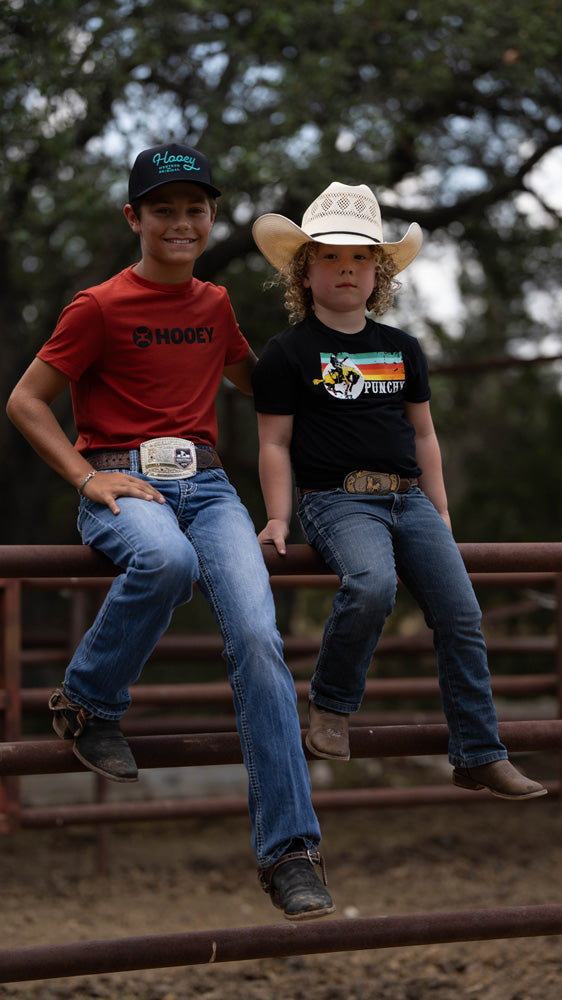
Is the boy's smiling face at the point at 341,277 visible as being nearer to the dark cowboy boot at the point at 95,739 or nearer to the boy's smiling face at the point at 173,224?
the boy's smiling face at the point at 173,224

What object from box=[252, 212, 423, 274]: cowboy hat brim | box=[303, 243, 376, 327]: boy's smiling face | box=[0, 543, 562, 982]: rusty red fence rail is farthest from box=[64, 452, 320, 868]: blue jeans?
box=[252, 212, 423, 274]: cowboy hat brim

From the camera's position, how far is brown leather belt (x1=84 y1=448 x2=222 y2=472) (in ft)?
7.38

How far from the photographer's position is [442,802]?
14.0 feet

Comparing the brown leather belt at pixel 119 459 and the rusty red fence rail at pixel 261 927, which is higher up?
the brown leather belt at pixel 119 459

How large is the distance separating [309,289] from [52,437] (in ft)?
2.73

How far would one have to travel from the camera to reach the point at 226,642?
2.06 m

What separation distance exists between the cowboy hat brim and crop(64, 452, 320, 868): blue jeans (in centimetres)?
84

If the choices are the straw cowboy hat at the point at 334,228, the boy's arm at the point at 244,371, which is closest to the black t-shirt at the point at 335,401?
the boy's arm at the point at 244,371

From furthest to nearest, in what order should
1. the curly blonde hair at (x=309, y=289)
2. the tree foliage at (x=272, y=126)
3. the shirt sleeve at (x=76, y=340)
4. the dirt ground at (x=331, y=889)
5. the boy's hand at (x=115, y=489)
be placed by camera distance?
the tree foliage at (x=272, y=126)
the dirt ground at (x=331, y=889)
the curly blonde hair at (x=309, y=289)
the shirt sleeve at (x=76, y=340)
the boy's hand at (x=115, y=489)

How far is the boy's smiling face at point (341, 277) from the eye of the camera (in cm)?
248

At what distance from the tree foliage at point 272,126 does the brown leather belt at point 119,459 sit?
10.6 ft

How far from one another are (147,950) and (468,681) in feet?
2.92

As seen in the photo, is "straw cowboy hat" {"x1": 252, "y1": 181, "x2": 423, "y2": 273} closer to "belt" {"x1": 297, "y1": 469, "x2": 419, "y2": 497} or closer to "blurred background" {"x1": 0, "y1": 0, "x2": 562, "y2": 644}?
"belt" {"x1": 297, "y1": 469, "x2": 419, "y2": 497}

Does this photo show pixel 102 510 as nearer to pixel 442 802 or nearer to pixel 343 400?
pixel 343 400
